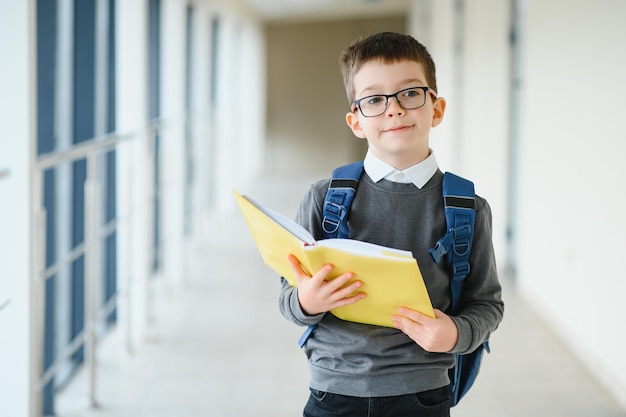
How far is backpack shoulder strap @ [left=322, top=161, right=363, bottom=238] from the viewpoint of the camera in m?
0.91

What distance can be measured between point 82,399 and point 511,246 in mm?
2092

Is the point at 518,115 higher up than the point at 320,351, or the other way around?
the point at 518,115

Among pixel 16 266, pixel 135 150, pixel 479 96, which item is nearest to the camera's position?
pixel 16 266

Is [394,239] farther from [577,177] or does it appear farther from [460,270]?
[577,177]

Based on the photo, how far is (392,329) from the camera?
0.91 metres

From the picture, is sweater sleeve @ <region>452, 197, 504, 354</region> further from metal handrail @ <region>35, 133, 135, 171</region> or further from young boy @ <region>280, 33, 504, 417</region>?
metal handrail @ <region>35, 133, 135, 171</region>

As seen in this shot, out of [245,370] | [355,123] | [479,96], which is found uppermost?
[479,96]

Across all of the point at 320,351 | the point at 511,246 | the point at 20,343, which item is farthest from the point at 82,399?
the point at 511,246

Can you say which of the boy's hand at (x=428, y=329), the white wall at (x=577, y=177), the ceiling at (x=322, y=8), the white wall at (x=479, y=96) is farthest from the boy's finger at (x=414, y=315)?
the ceiling at (x=322, y=8)

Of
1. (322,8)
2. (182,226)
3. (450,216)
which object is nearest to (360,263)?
(450,216)

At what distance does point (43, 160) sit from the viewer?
1.64 meters

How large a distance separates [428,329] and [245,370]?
156 centimetres

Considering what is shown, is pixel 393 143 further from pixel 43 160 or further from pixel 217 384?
pixel 217 384

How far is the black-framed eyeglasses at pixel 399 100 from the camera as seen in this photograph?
895 mm
